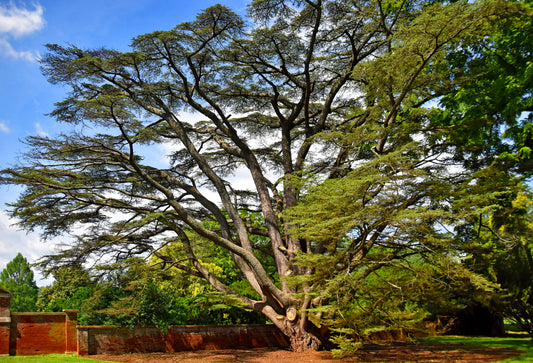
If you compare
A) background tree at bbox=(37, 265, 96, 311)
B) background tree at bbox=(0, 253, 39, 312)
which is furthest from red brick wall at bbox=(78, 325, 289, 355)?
background tree at bbox=(0, 253, 39, 312)

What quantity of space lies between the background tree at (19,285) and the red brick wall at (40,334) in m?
29.6

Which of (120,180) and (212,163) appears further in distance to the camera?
(212,163)

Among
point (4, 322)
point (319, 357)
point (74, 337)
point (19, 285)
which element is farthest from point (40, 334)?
point (19, 285)

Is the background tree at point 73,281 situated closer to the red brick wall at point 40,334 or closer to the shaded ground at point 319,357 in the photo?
the red brick wall at point 40,334

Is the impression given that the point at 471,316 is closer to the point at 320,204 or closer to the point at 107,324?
the point at 320,204

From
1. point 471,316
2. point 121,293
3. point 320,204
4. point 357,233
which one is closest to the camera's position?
point 320,204

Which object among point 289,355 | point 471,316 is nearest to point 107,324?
point 289,355

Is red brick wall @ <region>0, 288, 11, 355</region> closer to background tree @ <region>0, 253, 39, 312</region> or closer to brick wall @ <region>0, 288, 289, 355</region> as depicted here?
brick wall @ <region>0, 288, 289, 355</region>

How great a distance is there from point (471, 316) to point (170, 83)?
18.1 meters

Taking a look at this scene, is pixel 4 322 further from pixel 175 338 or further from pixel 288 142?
pixel 288 142

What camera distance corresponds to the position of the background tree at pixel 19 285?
35406mm

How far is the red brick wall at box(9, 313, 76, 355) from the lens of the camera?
34.0 feet

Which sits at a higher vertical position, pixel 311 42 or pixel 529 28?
pixel 311 42

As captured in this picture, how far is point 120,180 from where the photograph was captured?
49.7 ft
